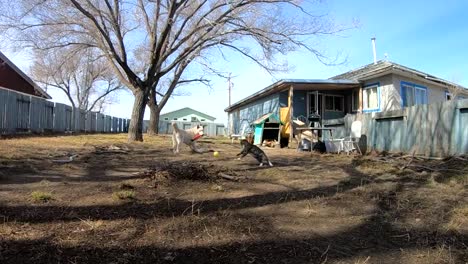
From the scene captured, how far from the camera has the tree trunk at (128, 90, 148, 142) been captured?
56.2 ft

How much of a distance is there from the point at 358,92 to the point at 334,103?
1.60 metres

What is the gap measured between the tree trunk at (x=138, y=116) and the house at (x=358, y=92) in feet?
20.0

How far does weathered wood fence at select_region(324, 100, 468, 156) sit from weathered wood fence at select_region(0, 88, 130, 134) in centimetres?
1376

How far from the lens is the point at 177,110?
80312 mm

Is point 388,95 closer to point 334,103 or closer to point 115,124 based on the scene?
point 334,103

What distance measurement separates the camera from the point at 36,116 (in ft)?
68.7

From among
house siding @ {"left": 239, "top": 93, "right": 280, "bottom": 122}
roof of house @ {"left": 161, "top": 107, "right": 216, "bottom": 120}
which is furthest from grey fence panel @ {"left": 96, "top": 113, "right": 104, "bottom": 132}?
roof of house @ {"left": 161, "top": 107, "right": 216, "bottom": 120}

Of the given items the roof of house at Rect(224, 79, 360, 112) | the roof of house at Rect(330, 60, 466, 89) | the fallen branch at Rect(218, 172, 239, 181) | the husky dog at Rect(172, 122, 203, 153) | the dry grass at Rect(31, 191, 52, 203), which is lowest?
the dry grass at Rect(31, 191, 52, 203)

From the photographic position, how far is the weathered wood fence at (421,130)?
9.84m

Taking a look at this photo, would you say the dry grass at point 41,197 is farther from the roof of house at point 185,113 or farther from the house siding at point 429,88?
the roof of house at point 185,113

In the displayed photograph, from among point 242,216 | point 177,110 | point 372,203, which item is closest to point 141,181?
point 242,216

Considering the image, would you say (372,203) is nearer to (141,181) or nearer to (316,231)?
(316,231)

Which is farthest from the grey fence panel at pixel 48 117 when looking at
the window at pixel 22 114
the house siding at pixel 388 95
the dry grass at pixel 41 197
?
the dry grass at pixel 41 197

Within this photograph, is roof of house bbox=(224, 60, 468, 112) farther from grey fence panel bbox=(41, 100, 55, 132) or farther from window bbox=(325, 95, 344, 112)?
grey fence panel bbox=(41, 100, 55, 132)
